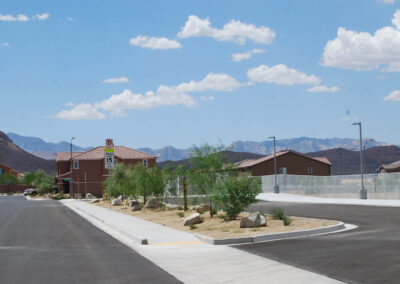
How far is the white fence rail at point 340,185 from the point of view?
44281mm

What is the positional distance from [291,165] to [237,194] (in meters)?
73.9

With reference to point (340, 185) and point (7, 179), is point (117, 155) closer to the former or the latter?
point (340, 185)

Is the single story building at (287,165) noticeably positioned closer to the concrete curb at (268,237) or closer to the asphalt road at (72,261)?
the asphalt road at (72,261)

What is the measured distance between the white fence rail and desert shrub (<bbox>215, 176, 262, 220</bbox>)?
2405 cm

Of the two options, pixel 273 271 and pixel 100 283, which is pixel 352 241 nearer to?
pixel 273 271

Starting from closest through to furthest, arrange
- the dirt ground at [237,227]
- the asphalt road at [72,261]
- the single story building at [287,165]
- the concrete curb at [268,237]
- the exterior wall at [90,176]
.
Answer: the asphalt road at [72,261], the concrete curb at [268,237], the dirt ground at [237,227], the exterior wall at [90,176], the single story building at [287,165]

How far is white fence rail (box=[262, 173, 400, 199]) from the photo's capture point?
44281 millimetres

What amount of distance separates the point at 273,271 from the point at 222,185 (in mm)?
12404

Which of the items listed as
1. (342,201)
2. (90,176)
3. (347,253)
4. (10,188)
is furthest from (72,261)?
(10,188)

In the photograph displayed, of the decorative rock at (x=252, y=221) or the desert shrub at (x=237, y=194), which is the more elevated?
the desert shrub at (x=237, y=194)

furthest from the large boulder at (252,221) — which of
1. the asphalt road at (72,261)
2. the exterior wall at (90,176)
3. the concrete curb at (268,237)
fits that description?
the exterior wall at (90,176)

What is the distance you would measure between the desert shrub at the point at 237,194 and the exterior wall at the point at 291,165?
70.0 metres

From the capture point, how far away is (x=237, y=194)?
2262cm

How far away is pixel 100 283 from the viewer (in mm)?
9883
